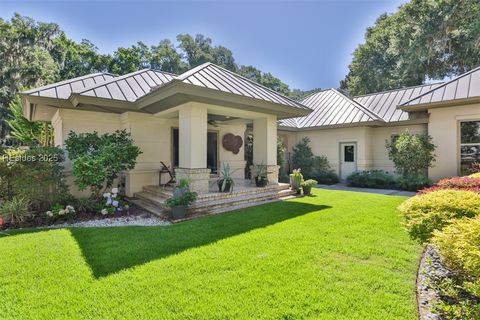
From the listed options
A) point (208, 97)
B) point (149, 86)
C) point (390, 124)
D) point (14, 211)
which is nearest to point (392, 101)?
point (390, 124)

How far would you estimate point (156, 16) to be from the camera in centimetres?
1302

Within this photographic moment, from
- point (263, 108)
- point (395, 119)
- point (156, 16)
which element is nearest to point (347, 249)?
point (263, 108)

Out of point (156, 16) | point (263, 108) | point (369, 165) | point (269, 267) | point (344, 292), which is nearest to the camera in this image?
point (344, 292)

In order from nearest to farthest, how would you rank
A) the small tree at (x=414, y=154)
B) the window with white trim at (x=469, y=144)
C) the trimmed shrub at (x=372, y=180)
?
the window with white trim at (x=469, y=144), the small tree at (x=414, y=154), the trimmed shrub at (x=372, y=180)

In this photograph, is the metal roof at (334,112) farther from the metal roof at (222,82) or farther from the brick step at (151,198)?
the brick step at (151,198)

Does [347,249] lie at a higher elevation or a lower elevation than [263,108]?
lower

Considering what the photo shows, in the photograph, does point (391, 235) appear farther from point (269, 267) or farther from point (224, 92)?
point (224, 92)

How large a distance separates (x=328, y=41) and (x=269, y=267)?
17.1 metres

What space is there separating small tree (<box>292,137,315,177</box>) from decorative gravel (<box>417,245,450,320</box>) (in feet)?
35.7

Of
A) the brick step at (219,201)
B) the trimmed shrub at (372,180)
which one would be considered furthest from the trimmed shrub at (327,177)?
the brick step at (219,201)

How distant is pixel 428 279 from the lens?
11.2ft

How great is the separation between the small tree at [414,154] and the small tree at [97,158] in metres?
11.2

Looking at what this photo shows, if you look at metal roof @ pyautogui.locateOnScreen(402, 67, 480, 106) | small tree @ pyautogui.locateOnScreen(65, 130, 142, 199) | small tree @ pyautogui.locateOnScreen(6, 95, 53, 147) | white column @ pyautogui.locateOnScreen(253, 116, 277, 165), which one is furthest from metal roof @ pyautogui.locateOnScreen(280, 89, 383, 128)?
small tree @ pyautogui.locateOnScreen(6, 95, 53, 147)

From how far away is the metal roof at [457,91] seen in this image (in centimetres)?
998
